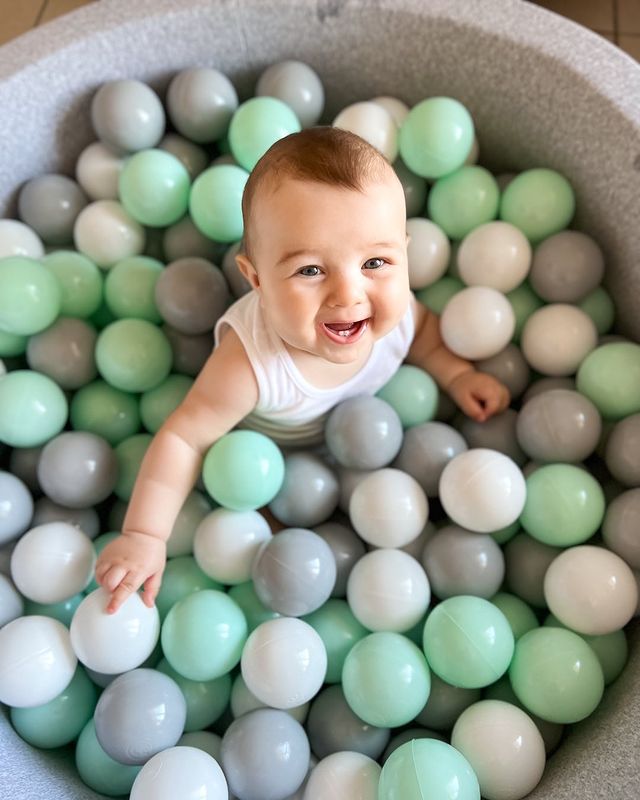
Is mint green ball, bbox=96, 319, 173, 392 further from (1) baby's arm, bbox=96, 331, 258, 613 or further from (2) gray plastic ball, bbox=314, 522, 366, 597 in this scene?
(2) gray plastic ball, bbox=314, 522, 366, 597

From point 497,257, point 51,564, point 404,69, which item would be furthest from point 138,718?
point 404,69

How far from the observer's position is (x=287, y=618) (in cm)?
93

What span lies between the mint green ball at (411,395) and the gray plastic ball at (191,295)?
262 mm

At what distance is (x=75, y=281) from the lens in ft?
3.85

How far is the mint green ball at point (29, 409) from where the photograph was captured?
1.05 meters

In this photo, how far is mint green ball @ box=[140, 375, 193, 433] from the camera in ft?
3.75

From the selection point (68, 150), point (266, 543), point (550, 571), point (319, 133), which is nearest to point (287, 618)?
point (266, 543)

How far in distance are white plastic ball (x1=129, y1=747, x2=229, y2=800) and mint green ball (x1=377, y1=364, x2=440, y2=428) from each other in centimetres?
50

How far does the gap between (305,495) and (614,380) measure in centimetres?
43

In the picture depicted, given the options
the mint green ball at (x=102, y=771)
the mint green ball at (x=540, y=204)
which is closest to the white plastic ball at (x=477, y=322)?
the mint green ball at (x=540, y=204)

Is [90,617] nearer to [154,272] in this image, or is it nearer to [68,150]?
[154,272]

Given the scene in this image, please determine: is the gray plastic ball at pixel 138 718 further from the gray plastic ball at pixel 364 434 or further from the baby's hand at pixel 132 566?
the gray plastic ball at pixel 364 434

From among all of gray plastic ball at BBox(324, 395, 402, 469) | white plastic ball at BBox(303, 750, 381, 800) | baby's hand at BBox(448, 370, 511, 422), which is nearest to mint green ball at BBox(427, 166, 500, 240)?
baby's hand at BBox(448, 370, 511, 422)

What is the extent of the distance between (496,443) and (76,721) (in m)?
0.64
